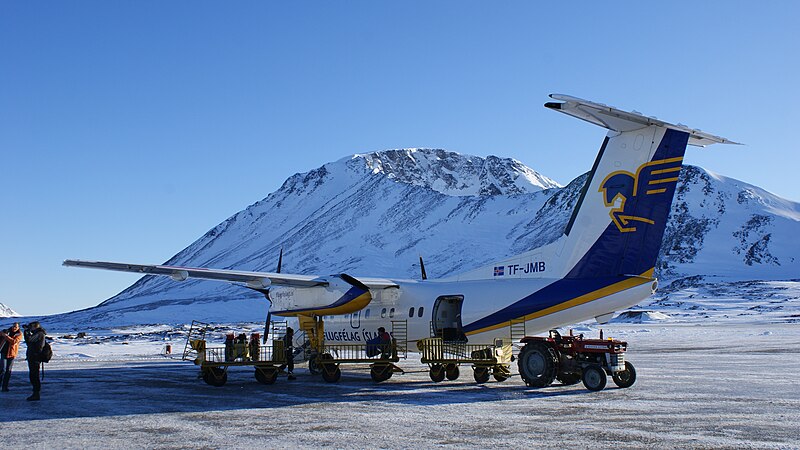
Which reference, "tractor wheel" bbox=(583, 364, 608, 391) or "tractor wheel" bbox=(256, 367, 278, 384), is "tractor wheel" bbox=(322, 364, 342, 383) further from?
"tractor wheel" bbox=(583, 364, 608, 391)

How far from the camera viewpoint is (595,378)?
59.9 feet

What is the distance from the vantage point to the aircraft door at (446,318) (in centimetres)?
2264

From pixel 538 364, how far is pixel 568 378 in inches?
39.6

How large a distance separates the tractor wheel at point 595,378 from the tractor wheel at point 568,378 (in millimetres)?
952

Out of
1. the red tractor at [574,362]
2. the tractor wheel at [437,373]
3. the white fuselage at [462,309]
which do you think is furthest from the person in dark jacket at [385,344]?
the red tractor at [574,362]

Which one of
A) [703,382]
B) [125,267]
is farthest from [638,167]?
[125,267]

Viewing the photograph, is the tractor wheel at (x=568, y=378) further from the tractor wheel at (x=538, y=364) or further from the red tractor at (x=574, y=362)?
the tractor wheel at (x=538, y=364)

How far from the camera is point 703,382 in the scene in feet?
64.1

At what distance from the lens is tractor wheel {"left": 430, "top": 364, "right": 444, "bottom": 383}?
856 inches

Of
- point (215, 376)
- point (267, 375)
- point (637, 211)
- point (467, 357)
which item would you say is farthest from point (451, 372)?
point (637, 211)

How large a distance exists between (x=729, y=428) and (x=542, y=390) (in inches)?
271

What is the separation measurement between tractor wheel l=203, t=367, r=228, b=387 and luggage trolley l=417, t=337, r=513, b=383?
6.13 m

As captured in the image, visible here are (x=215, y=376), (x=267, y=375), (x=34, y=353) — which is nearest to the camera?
(x=34, y=353)

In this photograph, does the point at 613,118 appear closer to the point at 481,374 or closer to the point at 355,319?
the point at 481,374
